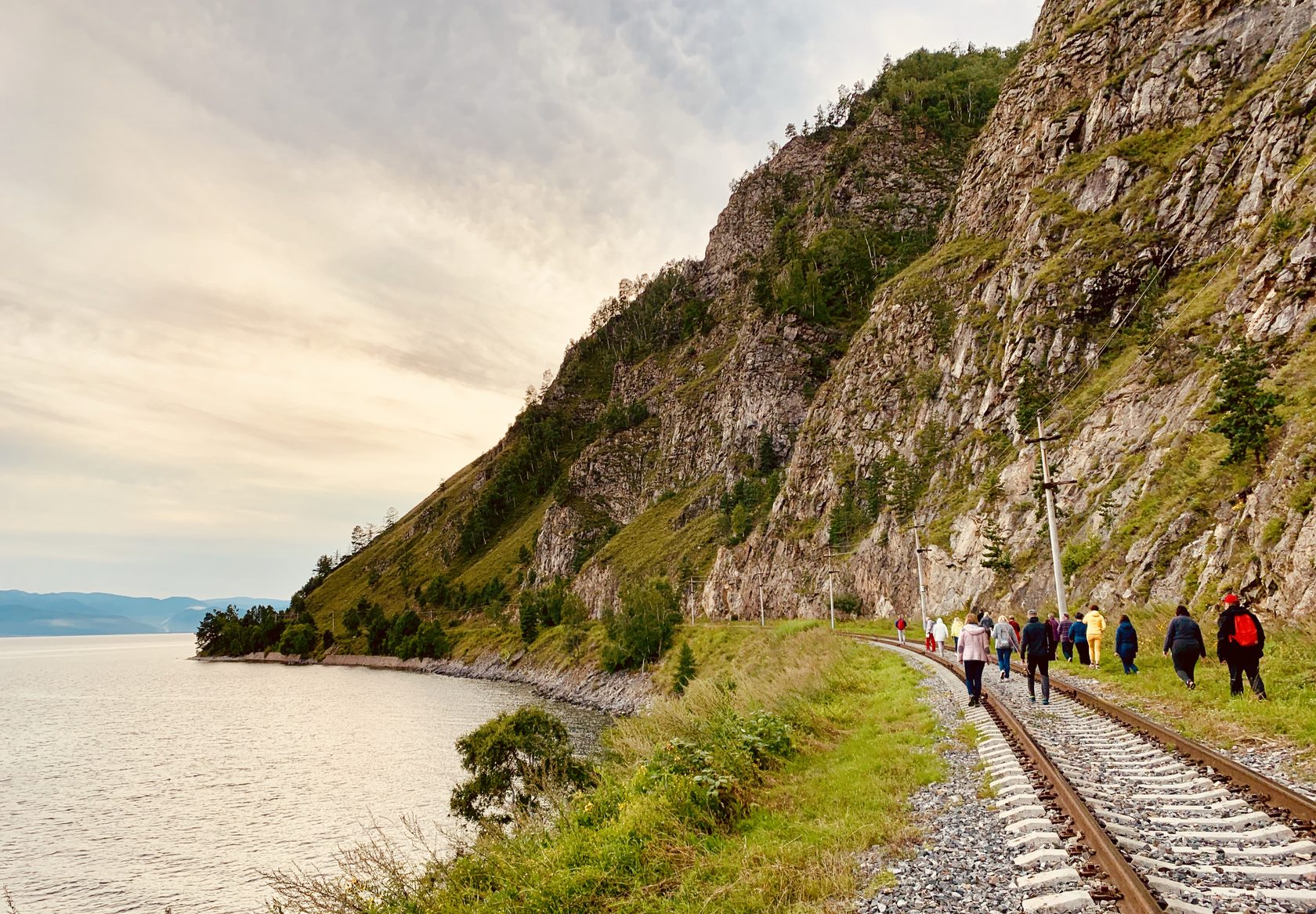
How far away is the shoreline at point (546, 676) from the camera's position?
242 ft

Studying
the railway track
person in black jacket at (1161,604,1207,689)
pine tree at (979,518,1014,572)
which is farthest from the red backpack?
pine tree at (979,518,1014,572)

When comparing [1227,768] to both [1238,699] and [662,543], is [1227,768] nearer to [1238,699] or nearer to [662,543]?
[1238,699]

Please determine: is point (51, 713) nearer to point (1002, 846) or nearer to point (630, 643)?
point (630, 643)

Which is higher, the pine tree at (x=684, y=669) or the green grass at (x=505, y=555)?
the green grass at (x=505, y=555)

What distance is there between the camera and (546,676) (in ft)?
321

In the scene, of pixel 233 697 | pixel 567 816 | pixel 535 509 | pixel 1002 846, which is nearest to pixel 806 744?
pixel 567 816

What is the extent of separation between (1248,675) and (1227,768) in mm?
6409

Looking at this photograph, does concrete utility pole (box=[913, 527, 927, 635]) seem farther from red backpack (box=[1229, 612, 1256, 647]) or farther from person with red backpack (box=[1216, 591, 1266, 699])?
red backpack (box=[1229, 612, 1256, 647])

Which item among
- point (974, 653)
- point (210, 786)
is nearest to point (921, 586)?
point (974, 653)

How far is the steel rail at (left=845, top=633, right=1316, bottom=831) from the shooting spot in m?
7.49

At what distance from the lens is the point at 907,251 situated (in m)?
128

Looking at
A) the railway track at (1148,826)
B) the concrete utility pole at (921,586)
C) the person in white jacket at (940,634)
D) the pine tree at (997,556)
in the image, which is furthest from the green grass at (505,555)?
the railway track at (1148,826)

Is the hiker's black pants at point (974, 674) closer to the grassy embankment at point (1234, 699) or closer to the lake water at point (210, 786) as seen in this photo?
the grassy embankment at point (1234, 699)

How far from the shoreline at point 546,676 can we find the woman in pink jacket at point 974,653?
108 ft
